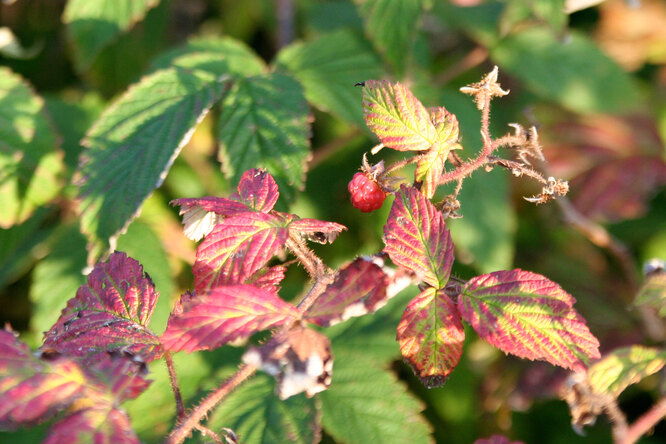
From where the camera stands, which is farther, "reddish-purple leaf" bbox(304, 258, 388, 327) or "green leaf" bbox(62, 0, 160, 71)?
"green leaf" bbox(62, 0, 160, 71)

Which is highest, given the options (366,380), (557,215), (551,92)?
(551,92)

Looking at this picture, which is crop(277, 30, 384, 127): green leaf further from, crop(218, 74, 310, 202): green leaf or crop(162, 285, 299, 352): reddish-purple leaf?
crop(162, 285, 299, 352): reddish-purple leaf

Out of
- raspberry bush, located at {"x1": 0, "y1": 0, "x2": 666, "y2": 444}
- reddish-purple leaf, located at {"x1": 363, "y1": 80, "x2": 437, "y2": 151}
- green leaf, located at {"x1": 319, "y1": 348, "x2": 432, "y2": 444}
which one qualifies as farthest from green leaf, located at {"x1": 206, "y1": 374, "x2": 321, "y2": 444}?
reddish-purple leaf, located at {"x1": 363, "y1": 80, "x2": 437, "y2": 151}

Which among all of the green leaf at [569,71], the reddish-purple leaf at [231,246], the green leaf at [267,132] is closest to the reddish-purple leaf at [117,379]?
the reddish-purple leaf at [231,246]

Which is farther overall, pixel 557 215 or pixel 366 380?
pixel 557 215

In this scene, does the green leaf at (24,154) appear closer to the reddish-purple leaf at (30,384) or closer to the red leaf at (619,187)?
the reddish-purple leaf at (30,384)

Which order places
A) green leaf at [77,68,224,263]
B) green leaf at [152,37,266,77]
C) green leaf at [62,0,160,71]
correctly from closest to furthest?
1. green leaf at [77,68,224,263]
2. green leaf at [152,37,266,77]
3. green leaf at [62,0,160,71]

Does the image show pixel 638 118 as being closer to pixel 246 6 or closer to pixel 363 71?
pixel 363 71

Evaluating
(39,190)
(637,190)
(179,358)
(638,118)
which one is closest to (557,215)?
(637,190)

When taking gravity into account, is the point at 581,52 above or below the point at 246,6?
below
